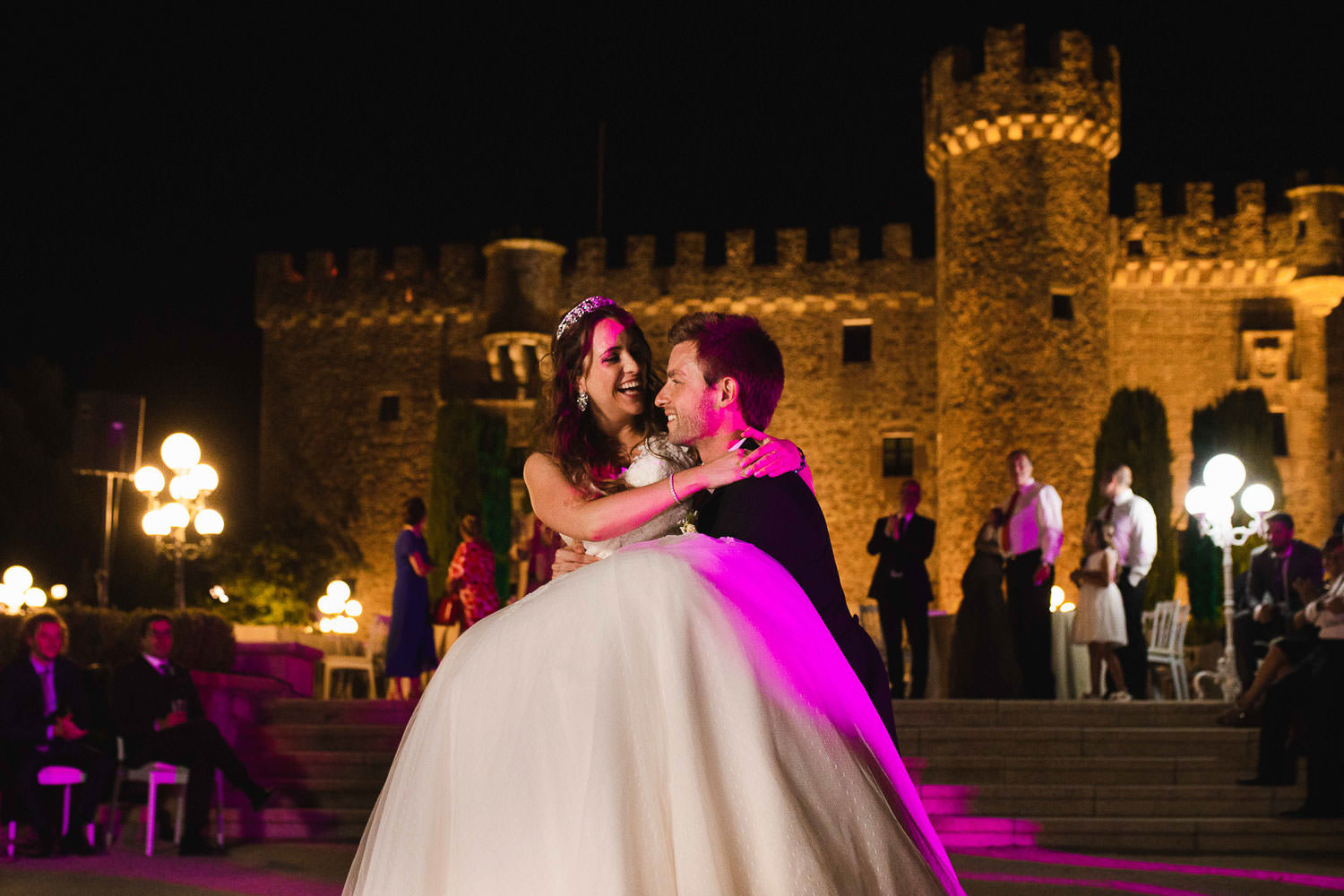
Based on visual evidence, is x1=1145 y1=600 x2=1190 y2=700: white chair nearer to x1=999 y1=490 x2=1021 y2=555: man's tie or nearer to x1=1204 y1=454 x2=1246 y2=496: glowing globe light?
x1=1204 y1=454 x2=1246 y2=496: glowing globe light

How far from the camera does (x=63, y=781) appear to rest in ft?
23.6

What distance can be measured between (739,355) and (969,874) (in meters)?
3.85

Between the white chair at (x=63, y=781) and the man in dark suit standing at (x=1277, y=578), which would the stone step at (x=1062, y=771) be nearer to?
the man in dark suit standing at (x=1277, y=578)

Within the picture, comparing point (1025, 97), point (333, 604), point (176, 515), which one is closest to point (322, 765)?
point (176, 515)

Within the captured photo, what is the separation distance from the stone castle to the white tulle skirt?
19.4 m

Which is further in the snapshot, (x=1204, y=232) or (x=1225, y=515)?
(x=1204, y=232)

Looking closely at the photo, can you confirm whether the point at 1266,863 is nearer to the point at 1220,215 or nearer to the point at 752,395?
the point at 752,395

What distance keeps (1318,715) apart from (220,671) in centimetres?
628

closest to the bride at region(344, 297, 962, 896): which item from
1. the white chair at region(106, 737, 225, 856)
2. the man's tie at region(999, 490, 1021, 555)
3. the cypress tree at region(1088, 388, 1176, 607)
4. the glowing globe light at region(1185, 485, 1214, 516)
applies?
the white chair at region(106, 737, 225, 856)

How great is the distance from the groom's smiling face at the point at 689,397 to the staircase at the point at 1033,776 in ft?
16.1

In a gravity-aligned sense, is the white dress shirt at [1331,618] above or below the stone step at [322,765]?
above

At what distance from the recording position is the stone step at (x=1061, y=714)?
878cm

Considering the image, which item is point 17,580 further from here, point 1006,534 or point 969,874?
point 969,874

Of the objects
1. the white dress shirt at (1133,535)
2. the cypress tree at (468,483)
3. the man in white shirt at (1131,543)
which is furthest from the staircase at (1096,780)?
the cypress tree at (468,483)
